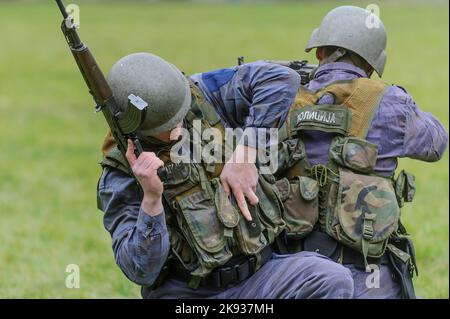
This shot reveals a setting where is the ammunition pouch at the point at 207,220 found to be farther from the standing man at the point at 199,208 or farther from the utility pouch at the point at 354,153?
the utility pouch at the point at 354,153

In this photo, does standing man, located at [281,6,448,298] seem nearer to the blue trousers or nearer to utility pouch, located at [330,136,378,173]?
utility pouch, located at [330,136,378,173]

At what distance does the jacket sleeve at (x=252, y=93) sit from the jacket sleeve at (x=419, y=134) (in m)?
0.60

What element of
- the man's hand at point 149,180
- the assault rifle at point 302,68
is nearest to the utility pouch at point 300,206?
the assault rifle at point 302,68

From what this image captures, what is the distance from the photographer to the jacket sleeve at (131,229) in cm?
441

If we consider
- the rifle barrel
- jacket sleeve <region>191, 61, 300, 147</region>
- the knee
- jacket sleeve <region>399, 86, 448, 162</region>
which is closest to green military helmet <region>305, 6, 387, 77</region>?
jacket sleeve <region>399, 86, 448, 162</region>

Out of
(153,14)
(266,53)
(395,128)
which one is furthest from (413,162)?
(153,14)

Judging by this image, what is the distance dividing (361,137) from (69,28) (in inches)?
63.2

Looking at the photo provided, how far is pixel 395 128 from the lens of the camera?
16.5 feet

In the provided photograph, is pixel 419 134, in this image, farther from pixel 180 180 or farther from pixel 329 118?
pixel 180 180

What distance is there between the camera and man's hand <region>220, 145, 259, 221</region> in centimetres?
464

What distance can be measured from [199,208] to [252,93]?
673 millimetres

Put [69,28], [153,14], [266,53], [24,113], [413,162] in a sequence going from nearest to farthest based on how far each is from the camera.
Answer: [69,28] → [413,162] → [24,113] → [266,53] → [153,14]

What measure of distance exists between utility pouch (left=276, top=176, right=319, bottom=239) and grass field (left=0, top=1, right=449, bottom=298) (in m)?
2.47
